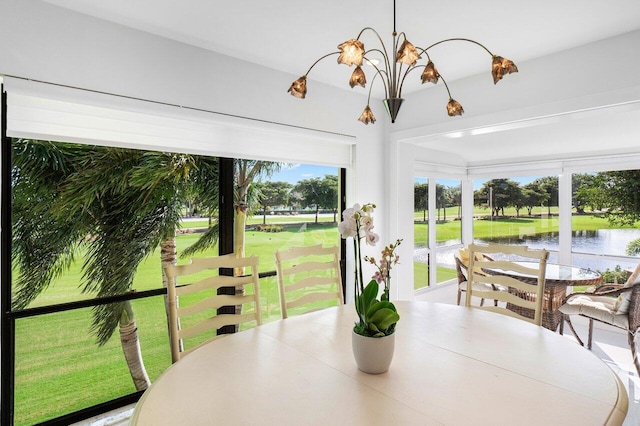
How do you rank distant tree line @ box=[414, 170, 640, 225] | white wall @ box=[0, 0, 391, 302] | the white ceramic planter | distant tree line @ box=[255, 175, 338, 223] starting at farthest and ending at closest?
distant tree line @ box=[414, 170, 640, 225]
distant tree line @ box=[255, 175, 338, 223]
white wall @ box=[0, 0, 391, 302]
the white ceramic planter

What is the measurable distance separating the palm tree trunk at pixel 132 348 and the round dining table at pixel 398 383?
1382 millimetres

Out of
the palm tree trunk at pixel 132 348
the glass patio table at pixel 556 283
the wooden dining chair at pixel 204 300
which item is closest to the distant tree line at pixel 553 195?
the glass patio table at pixel 556 283

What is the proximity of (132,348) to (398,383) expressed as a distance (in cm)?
225

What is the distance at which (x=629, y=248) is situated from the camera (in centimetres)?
443

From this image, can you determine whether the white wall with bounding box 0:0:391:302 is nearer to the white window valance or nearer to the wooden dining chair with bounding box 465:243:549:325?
the white window valance

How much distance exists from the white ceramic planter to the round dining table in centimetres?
3

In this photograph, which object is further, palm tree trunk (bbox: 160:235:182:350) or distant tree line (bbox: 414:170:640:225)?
distant tree line (bbox: 414:170:640:225)

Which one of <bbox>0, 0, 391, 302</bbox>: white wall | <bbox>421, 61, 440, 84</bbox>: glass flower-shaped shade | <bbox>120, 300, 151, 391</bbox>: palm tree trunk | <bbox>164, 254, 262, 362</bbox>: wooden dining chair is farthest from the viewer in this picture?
<bbox>120, 300, 151, 391</bbox>: palm tree trunk

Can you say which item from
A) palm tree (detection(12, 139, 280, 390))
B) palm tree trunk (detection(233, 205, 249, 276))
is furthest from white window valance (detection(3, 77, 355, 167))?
palm tree trunk (detection(233, 205, 249, 276))

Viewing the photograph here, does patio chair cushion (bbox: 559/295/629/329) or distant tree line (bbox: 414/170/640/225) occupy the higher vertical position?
distant tree line (bbox: 414/170/640/225)

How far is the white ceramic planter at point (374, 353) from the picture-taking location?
1247mm

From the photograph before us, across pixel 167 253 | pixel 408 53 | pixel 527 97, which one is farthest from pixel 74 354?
pixel 527 97

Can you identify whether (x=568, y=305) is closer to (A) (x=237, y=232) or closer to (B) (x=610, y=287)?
(B) (x=610, y=287)

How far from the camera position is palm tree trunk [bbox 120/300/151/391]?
257cm
